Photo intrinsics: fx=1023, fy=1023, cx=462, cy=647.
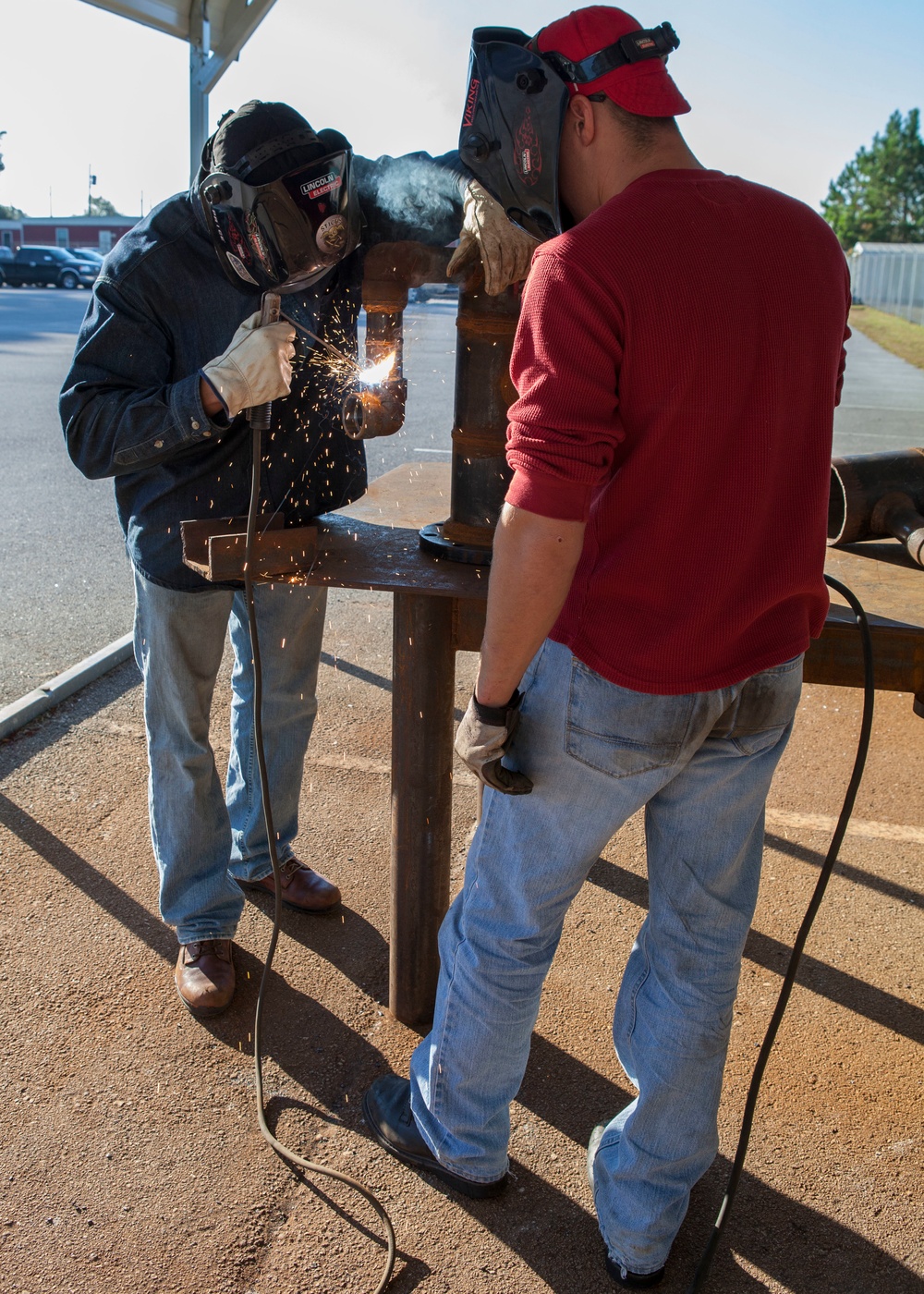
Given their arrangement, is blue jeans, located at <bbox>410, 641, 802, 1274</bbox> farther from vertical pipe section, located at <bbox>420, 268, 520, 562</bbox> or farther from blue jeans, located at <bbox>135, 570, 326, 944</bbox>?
blue jeans, located at <bbox>135, 570, 326, 944</bbox>

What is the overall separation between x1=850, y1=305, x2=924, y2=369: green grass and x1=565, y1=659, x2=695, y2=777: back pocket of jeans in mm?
20733

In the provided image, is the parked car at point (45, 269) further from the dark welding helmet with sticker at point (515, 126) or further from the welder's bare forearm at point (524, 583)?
the welder's bare forearm at point (524, 583)

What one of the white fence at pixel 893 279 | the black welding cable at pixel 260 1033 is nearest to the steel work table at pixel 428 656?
the black welding cable at pixel 260 1033

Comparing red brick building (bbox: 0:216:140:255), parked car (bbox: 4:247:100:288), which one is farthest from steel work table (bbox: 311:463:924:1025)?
red brick building (bbox: 0:216:140:255)

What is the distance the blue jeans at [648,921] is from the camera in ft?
5.09

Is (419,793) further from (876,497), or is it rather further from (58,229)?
(58,229)

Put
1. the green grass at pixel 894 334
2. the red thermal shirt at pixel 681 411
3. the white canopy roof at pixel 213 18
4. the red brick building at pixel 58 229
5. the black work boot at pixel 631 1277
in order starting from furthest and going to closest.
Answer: the red brick building at pixel 58 229 < the green grass at pixel 894 334 < the white canopy roof at pixel 213 18 < the black work boot at pixel 631 1277 < the red thermal shirt at pixel 681 411

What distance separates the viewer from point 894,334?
28.5 metres

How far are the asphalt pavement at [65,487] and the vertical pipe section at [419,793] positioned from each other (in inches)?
89.8

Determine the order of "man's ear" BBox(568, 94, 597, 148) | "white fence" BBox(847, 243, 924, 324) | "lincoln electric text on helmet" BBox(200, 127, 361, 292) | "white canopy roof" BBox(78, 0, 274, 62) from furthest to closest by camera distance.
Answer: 1. "white fence" BBox(847, 243, 924, 324)
2. "white canopy roof" BBox(78, 0, 274, 62)
3. "lincoln electric text on helmet" BBox(200, 127, 361, 292)
4. "man's ear" BBox(568, 94, 597, 148)

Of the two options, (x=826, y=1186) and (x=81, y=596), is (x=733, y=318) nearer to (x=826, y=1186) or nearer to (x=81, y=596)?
(x=826, y=1186)

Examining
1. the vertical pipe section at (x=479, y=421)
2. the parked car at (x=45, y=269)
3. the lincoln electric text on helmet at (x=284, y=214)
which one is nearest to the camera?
the lincoln electric text on helmet at (x=284, y=214)

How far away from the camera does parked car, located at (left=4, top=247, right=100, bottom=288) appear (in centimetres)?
3262

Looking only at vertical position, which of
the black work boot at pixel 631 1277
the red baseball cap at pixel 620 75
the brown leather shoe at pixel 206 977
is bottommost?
the black work boot at pixel 631 1277
